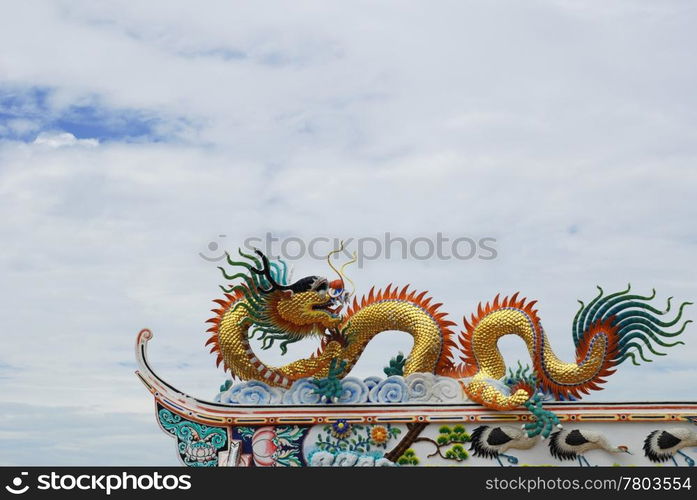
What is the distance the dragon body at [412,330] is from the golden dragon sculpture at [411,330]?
0.01m

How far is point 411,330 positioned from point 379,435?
1710mm

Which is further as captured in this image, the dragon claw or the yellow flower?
the dragon claw

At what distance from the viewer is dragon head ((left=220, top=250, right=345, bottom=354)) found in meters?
16.2

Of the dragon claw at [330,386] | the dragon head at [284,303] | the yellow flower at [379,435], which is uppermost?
the dragon head at [284,303]

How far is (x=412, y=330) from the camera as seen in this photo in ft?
53.6

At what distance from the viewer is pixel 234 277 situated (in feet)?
53.5

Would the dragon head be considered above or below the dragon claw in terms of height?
above

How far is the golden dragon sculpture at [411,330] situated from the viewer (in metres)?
16.0

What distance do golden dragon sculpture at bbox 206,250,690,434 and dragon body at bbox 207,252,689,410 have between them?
15mm

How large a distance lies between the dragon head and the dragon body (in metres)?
0.01

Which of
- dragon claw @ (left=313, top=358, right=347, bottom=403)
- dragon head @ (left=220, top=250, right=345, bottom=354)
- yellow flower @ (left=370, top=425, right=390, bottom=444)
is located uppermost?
dragon head @ (left=220, top=250, right=345, bottom=354)

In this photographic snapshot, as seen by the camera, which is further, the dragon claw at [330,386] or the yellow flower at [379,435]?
the dragon claw at [330,386]

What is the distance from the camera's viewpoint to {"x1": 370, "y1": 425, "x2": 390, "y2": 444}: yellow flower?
615 inches
